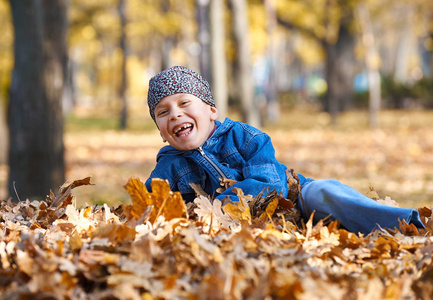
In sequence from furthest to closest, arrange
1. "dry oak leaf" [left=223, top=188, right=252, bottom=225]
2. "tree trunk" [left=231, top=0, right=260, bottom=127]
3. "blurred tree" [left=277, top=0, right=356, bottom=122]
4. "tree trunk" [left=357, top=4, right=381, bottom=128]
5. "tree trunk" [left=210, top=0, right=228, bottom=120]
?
"blurred tree" [left=277, top=0, right=356, bottom=122] → "tree trunk" [left=357, top=4, right=381, bottom=128] → "tree trunk" [left=231, top=0, right=260, bottom=127] → "tree trunk" [left=210, top=0, right=228, bottom=120] → "dry oak leaf" [left=223, top=188, right=252, bottom=225]

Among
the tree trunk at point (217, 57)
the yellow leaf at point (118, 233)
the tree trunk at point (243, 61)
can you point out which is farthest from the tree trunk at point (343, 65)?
the yellow leaf at point (118, 233)

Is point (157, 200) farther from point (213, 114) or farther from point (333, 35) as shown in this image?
point (333, 35)

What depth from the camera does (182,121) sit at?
9.70ft

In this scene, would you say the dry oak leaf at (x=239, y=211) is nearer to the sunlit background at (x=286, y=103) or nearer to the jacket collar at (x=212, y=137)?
the jacket collar at (x=212, y=137)

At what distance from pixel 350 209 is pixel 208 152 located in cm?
87

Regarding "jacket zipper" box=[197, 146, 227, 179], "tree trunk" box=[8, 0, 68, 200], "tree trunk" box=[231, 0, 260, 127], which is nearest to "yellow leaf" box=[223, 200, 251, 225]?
"jacket zipper" box=[197, 146, 227, 179]

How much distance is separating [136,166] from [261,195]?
7.52 metres

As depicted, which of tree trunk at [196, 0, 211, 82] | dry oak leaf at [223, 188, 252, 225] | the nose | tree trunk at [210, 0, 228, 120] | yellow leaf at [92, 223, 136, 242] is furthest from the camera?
tree trunk at [196, 0, 211, 82]

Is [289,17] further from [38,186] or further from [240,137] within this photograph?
[240,137]

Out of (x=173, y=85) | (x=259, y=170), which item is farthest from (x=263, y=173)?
(x=173, y=85)

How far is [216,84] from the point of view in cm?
1127

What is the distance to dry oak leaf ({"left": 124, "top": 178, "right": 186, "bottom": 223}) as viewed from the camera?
7.64 feet

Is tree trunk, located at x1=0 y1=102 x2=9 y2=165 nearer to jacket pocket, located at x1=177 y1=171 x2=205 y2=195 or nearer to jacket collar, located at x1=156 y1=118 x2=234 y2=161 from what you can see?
jacket collar, located at x1=156 y1=118 x2=234 y2=161

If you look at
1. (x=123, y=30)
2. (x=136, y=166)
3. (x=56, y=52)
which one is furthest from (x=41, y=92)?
(x=123, y=30)
